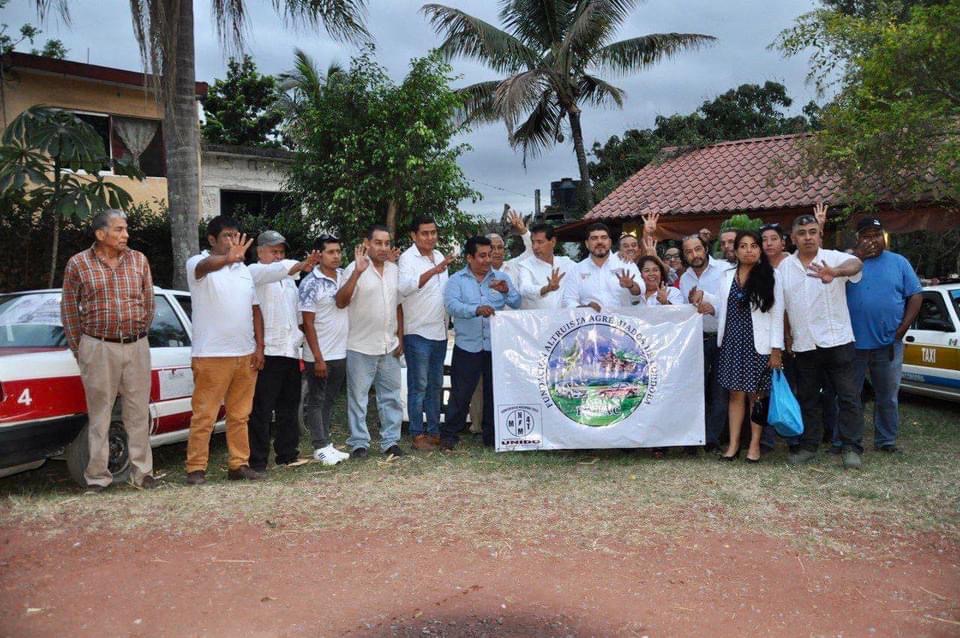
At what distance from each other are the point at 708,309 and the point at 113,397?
4.67 metres

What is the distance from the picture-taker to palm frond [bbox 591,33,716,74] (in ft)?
64.0

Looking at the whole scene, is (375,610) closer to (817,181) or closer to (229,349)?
(229,349)

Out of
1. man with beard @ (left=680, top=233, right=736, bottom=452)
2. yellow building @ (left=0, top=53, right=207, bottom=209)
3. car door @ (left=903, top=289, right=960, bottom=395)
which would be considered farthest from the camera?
yellow building @ (left=0, top=53, right=207, bottom=209)

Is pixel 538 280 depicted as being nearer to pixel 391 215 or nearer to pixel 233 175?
pixel 391 215

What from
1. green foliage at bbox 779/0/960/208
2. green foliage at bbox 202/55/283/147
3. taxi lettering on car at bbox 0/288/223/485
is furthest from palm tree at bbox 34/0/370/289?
green foliage at bbox 202/55/283/147

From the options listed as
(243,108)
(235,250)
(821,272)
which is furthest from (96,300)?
(243,108)

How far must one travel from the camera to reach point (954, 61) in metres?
8.80

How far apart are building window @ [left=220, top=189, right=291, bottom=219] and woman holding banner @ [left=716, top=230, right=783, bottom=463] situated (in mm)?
14642

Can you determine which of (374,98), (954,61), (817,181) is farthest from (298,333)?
(817,181)

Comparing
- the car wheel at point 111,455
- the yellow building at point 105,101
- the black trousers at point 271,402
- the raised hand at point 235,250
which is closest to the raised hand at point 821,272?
the black trousers at point 271,402

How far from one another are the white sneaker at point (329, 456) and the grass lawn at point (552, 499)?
11cm

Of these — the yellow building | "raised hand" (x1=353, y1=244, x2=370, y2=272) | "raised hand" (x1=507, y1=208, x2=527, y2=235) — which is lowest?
"raised hand" (x1=353, y1=244, x2=370, y2=272)

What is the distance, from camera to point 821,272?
5977 mm

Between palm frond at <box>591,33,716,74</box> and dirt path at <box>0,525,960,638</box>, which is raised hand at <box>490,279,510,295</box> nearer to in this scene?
dirt path at <box>0,525,960,638</box>
